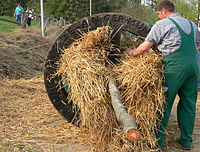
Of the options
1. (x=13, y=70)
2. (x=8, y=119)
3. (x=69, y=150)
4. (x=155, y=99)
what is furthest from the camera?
(x=13, y=70)

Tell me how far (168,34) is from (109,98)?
1135 millimetres

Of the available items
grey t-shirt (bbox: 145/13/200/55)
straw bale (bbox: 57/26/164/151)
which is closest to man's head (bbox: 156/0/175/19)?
grey t-shirt (bbox: 145/13/200/55)

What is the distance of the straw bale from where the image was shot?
2738mm

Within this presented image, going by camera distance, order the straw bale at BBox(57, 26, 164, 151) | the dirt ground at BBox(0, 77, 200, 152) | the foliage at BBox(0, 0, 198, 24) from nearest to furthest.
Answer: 1. the straw bale at BBox(57, 26, 164, 151)
2. the dirt ground at BBox(0, 77, 200, 152)
3. the foliage at BBox(0, 0, 198, 24)

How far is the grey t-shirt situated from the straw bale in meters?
0.20

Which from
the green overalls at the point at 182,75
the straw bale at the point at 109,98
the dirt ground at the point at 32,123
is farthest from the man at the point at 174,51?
the dirt ground at the point at 32,123

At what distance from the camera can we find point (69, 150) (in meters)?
2.97

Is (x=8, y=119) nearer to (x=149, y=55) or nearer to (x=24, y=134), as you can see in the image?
(x=24, y=134)

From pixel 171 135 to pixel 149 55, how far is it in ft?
4.74

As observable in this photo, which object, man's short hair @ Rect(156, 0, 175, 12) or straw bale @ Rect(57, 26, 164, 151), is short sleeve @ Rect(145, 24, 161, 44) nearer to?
straw bale @ Rect(57, 26, 164, 151)

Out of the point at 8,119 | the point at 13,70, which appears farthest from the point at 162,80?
the point at 13,70

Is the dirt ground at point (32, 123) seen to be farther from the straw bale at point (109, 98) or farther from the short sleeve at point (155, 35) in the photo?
the short sleeve at point (155, 35)

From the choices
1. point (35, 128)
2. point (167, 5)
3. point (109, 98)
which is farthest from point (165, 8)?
point (35, 128)

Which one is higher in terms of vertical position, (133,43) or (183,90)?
(133,43)
